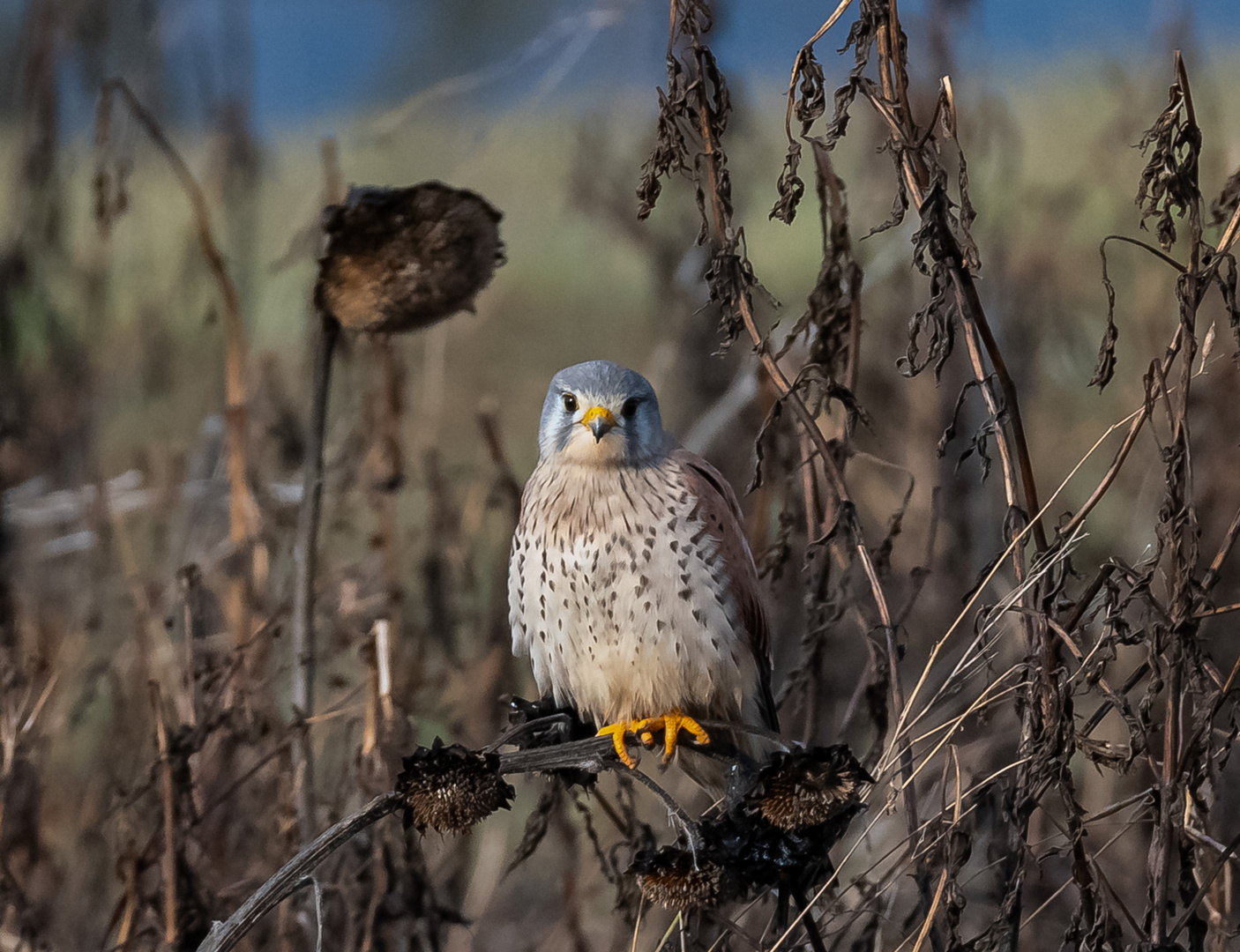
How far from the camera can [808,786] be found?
172 cm

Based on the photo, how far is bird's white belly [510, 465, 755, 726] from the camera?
8.57 feet

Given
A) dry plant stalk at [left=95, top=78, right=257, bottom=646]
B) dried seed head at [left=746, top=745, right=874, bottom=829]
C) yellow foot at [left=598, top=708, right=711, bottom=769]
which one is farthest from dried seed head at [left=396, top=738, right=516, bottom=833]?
dry plant stalk at [left=95, top=78, right=257, bottom=646]

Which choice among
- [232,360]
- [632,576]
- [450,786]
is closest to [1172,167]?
[632,576]

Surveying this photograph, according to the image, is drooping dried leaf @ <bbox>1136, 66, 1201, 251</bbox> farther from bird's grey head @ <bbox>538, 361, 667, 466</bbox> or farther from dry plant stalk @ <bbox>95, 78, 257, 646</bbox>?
dry plant stalk @ <bbox>95, 78, 257, 646</bbox>

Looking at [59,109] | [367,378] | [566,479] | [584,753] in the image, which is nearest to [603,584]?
[566,479]

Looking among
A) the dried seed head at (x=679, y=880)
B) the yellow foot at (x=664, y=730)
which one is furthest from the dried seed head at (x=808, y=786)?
the yellow foot at (x=664, y=730)

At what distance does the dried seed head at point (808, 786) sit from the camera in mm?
1695

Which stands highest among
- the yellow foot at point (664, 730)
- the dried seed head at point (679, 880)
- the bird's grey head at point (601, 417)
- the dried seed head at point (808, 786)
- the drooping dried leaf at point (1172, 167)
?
the drooping dried leaf at point (1172, 167)

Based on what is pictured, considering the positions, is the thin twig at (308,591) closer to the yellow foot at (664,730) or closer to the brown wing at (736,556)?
the yellow foot at (664,730)

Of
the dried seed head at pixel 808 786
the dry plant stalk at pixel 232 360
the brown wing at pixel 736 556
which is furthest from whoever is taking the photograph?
the dry plant stalk at pixel 232 360

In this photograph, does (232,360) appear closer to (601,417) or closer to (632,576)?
(601,417)

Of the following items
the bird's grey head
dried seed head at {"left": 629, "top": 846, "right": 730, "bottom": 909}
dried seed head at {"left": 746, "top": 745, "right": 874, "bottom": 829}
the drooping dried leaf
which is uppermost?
the drooping dried leaf

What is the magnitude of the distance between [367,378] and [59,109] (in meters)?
1.58

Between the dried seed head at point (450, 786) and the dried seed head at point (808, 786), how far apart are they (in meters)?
0.40
